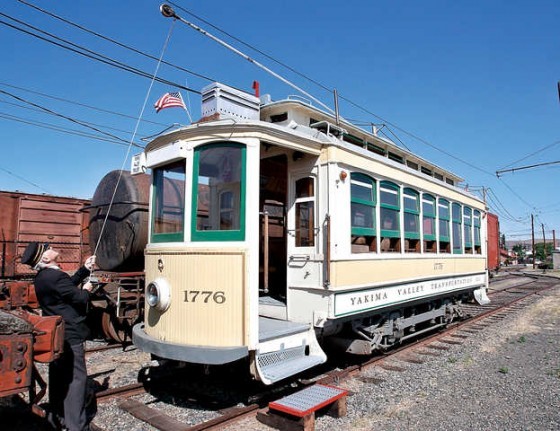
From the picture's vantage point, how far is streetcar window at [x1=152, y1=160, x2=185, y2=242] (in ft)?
17.5

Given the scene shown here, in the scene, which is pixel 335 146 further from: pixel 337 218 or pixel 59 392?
pixel 59 392

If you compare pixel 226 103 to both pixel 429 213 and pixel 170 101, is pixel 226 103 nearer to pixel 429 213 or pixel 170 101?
pixel 170 101

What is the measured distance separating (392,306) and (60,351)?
501cm

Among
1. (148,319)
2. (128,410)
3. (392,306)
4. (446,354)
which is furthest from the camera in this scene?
(446,354)

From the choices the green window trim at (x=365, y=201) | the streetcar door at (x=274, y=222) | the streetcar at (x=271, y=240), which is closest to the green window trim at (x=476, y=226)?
the streetcar at (x=271, y=240)

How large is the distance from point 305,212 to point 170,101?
2.70 meters

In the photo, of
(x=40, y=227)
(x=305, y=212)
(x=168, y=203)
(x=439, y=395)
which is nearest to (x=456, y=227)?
(x=439, y=395)

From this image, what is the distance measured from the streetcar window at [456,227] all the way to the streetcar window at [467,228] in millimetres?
453

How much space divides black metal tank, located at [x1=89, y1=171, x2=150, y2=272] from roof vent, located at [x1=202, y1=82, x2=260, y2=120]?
3.00 meters

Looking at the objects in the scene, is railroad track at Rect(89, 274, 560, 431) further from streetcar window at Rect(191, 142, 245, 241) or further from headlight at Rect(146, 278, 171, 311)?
streetcar window at Rect(191, 142, 245, 241)

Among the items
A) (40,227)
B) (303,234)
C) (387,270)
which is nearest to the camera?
(303,234)

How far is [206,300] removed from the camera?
4844mm

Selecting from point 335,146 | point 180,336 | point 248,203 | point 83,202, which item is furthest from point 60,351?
point 83,202

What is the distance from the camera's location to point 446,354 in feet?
25.8
